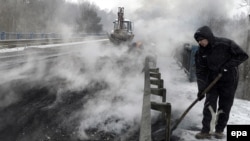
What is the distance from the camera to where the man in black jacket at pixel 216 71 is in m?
4.37

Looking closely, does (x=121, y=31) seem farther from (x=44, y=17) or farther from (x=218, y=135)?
(x=44, y=17)

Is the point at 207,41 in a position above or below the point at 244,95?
above

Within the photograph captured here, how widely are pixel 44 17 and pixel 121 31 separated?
34.5m

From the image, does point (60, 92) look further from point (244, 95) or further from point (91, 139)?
point (244, 95)

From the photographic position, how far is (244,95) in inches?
893

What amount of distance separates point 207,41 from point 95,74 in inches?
243

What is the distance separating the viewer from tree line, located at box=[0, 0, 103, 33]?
48250 millimetres

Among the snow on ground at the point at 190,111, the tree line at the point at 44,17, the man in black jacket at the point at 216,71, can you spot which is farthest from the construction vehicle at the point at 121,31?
the tree line at the point at 44,17

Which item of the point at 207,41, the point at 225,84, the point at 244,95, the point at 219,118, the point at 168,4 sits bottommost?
the point at 244,95

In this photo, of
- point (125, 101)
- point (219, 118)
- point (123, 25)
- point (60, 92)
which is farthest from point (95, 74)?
point (123, 25)

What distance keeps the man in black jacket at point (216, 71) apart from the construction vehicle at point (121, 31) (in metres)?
19.0

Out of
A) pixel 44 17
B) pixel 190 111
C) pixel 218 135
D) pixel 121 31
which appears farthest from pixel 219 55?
pixel 44 17

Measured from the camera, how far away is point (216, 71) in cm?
453

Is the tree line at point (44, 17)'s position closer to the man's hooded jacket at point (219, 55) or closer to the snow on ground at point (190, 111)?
the snow on ground at point (190, 111)
